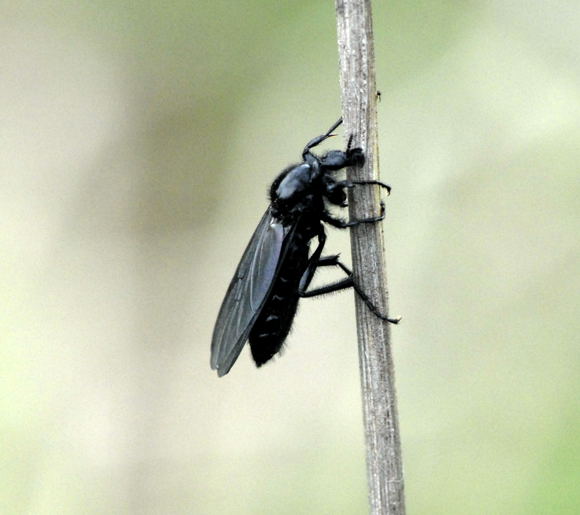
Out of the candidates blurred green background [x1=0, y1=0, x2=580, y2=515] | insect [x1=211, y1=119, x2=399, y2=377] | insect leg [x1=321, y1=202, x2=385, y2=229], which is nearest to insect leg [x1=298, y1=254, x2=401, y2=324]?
insect [x1=211, y1=119, x2=399, y2=377]

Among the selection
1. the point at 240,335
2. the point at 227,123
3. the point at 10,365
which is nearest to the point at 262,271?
the point at 240,335

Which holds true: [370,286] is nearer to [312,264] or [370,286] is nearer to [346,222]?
[346,222]

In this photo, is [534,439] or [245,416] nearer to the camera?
[534,439]

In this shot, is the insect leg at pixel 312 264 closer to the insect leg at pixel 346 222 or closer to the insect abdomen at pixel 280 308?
the insect abdomen at pixel 280 308

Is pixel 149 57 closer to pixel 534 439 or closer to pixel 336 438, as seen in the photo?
pixel 336 438

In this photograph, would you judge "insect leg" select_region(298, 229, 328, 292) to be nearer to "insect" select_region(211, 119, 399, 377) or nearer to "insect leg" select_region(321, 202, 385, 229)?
"insect" select_region(211, 119, 399, 377)

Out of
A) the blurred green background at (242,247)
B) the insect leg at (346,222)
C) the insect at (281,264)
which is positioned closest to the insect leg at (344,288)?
the insect at (281,264)

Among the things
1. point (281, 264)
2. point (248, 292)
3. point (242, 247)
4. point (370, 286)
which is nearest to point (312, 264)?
point (281, 264)
